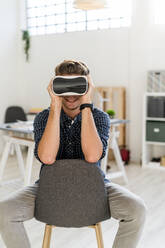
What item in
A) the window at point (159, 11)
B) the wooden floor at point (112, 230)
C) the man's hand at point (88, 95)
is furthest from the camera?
the window at point (159, 11)

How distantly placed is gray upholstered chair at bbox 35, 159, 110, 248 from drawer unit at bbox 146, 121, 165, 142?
3.09m

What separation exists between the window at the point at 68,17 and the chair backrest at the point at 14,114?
4.64ft

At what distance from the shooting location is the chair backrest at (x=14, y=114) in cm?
557

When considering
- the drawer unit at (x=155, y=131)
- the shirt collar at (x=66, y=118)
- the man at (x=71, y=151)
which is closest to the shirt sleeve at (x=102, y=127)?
the man at (x=71, y=151)

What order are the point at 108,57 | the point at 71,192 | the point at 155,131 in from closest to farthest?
the point at 71,192, the point at 155,131, the point at 108,57

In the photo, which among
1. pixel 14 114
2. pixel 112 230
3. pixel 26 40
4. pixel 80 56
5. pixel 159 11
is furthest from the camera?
pixel 26 40

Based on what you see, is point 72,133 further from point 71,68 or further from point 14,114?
point 14,114

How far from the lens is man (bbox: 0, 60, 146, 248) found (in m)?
1.54

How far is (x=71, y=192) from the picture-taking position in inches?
59.1

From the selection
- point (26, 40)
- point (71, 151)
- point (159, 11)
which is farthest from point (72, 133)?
point (26, 40)

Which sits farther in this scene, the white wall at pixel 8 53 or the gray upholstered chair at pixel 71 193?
the white wall at pixel 8 53

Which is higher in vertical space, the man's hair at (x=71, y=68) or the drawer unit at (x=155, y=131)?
the man's hair at (x=71, y=68)

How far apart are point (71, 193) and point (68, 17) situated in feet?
15.4

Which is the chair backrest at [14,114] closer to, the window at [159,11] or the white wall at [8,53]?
the white wall at [8,53]
